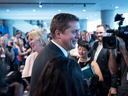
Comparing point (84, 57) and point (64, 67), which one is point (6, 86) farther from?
point (84, 57)

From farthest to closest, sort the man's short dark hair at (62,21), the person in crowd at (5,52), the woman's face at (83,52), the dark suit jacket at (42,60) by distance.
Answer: the person in crowd at (5,52)
the woman's face at (83,52)
the man's short dark hair at (62,21)
the dark suit jacket at (42,60)

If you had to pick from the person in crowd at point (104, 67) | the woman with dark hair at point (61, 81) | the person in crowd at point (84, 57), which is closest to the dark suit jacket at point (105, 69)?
the person in crowd at point (104, 67)

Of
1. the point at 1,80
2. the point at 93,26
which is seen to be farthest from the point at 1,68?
the point at 93,26

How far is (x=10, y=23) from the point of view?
15992 millimetres

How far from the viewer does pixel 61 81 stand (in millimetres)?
616

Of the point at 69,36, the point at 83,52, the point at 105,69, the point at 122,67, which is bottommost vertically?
the point at 105,69

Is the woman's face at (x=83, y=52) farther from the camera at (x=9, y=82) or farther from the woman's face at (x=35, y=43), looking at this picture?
Answer: the camera at (x=9, y=82)

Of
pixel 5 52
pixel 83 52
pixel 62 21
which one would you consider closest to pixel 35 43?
pixel 83 52

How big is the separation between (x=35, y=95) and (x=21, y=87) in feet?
0.24

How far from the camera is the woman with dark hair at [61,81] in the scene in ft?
2.01

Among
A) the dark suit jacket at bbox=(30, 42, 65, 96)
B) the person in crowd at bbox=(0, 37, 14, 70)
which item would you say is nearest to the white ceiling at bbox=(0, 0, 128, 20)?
the person in crowd at bbox=(0, 37, 14, 70)

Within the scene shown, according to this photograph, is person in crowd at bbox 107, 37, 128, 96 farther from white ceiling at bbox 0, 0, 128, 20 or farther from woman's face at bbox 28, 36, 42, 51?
white ceiling at bbox 0, 0, 128, 20

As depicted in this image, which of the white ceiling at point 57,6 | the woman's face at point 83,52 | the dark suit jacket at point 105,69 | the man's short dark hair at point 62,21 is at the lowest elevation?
the dark suit jacket at point 105,69

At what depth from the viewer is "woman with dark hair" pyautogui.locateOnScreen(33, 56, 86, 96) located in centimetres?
61
